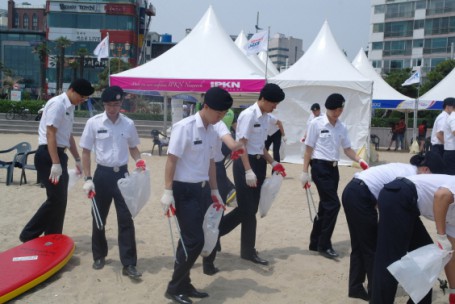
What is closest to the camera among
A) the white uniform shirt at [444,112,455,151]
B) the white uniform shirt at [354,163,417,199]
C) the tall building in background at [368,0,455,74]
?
the white uniform shirt at [354,163,417,199]

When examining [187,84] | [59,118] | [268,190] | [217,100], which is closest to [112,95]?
[59,118]

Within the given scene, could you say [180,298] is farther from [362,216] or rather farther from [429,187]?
[429,187]

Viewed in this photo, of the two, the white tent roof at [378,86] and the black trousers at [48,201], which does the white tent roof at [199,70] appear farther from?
the white tent roof at [378,86]

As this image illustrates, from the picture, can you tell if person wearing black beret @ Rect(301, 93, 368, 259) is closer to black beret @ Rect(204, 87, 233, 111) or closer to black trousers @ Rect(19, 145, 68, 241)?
black beret @ Rect(204, 87, 233, 111)

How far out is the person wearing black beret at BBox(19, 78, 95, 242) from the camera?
4637mm

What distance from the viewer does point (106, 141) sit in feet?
14.9

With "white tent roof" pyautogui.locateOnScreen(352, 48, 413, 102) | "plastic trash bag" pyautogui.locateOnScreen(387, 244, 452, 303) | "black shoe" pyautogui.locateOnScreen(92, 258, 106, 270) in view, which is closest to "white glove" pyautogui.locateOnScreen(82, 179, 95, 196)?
"black shoe" pyautogui.locateOnScreen(92, 258, 106, 270)

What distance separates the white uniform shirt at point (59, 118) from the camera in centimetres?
465

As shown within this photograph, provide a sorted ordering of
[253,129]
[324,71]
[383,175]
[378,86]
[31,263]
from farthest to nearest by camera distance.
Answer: [378,86] → [324,71] → [253,129] → [31,263] → [383,175]

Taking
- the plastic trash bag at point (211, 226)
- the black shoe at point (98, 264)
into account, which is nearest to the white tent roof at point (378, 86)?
the plastic trash bag at point (211, 226)

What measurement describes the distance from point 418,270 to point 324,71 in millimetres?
11836

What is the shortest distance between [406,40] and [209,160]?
68.3m

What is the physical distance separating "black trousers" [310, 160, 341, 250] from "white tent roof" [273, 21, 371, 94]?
8.97 metres

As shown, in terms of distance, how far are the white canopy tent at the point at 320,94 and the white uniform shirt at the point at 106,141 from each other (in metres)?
10.0
